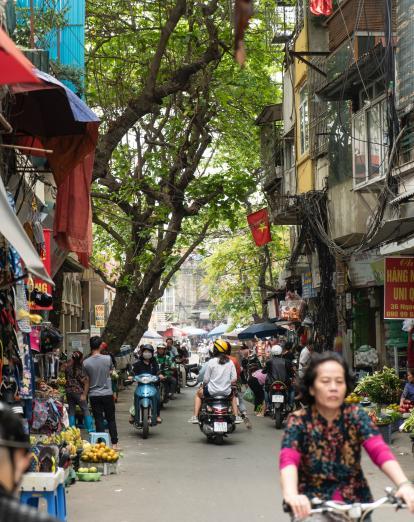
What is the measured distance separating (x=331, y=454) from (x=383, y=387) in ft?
36.9

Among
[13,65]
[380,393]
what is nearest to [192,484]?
[380,393]

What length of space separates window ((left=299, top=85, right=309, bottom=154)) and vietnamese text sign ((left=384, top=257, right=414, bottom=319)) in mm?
8228

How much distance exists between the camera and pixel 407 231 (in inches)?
614

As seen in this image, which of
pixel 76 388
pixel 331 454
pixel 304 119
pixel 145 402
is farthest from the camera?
pixel 304 119

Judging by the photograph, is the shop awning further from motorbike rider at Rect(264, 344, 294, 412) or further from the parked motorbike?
the parked motorbike

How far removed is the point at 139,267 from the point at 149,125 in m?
5.93

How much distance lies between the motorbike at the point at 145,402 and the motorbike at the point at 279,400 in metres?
2.39

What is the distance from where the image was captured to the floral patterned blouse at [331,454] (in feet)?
15.4

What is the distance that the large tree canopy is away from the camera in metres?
16.6

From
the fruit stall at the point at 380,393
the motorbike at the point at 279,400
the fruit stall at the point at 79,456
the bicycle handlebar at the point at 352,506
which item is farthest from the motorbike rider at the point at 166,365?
the bicycle handlebar at the point at 352,506

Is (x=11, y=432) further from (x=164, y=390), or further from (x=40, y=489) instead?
(x=164, y=390)

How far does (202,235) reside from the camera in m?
26.3

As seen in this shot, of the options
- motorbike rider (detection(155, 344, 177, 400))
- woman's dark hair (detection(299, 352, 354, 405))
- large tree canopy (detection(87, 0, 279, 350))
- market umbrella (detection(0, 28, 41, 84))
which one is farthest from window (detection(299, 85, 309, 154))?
woman's dark hair (detection(299, 352, 354, 405))

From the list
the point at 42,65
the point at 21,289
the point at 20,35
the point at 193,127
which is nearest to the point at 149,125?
the point at 193,127
